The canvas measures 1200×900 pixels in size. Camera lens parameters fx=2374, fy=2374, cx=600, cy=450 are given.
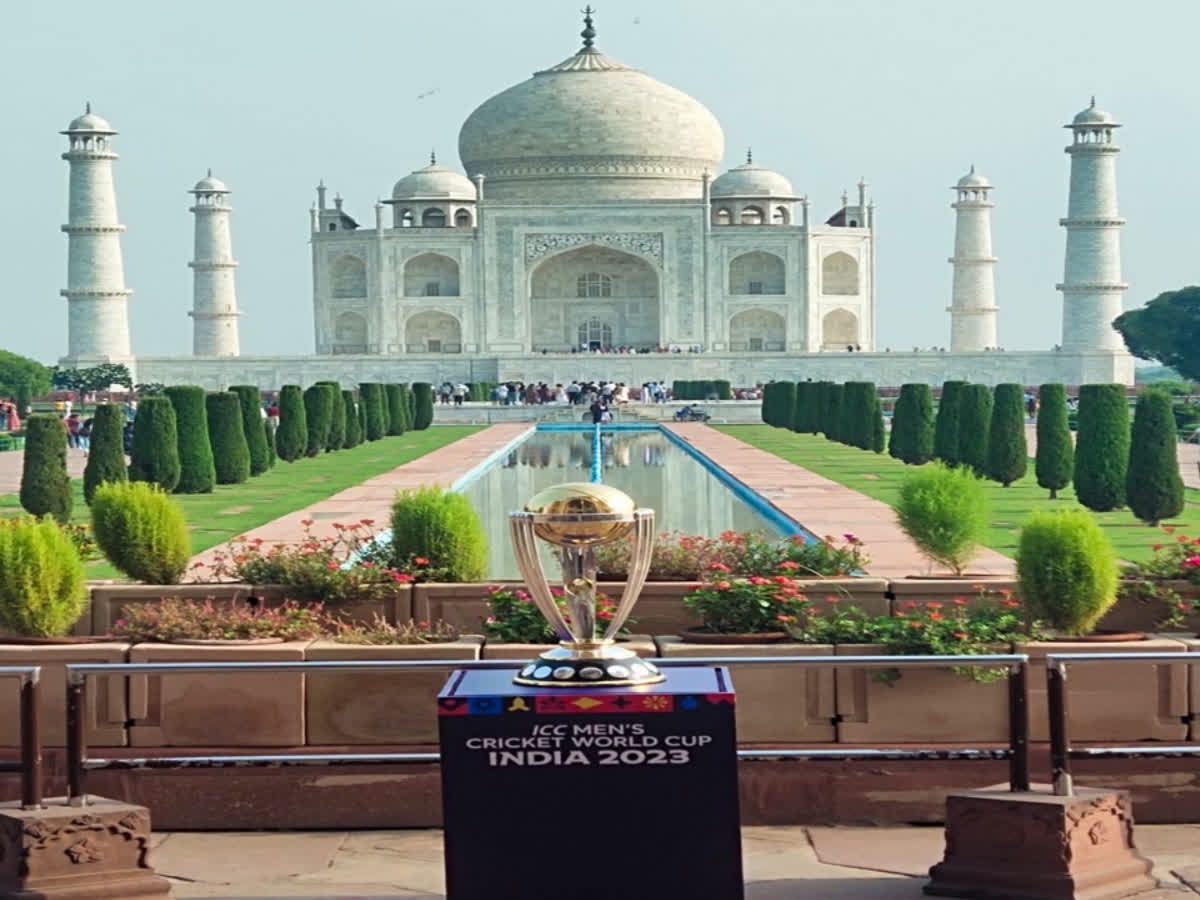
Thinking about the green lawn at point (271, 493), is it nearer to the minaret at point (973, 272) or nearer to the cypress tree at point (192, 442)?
the cypress tree at point (192, 442)

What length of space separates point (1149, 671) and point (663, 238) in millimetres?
36885

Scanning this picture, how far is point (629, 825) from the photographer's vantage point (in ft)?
10.7

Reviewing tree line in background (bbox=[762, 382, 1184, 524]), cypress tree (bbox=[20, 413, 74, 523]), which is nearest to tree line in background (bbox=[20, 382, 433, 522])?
cypress tree (bbox=[20, 413, 74, 523])

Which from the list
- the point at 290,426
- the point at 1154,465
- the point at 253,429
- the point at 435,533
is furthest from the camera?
the point at 290,426

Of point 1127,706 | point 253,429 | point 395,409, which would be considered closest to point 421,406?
point 395,409

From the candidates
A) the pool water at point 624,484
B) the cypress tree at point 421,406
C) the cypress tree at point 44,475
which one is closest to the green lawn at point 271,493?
the cypress tree at point 44,475

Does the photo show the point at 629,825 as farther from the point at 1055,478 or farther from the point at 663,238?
the point at 663,238

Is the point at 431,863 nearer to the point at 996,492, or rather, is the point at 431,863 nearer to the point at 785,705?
the point at 785,705

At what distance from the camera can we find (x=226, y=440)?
16.8 meters

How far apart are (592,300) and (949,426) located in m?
24.7

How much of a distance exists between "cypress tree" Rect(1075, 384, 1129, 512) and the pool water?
1903 millimetres

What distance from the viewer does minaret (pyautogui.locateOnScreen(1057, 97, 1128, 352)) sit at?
39344 mm

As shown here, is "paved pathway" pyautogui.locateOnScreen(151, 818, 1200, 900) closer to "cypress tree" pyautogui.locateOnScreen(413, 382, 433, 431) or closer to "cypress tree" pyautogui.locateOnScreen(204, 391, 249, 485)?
"cypress tree" pyautogui.locateOnScreen(204, 391, 249, 485)

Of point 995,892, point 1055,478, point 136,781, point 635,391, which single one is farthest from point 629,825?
point 635,391
